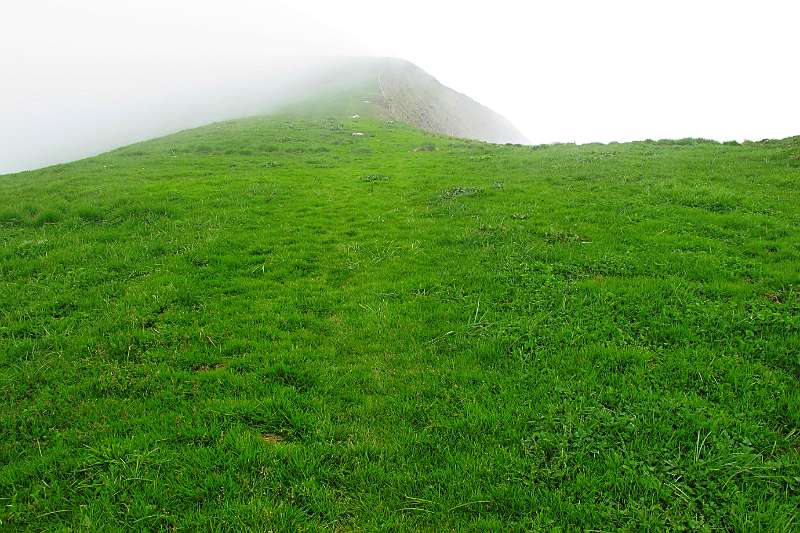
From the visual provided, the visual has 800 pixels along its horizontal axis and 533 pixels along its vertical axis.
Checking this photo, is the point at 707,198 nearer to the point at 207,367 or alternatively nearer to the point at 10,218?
the point at 207,367

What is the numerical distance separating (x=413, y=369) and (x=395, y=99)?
95956 millimetres

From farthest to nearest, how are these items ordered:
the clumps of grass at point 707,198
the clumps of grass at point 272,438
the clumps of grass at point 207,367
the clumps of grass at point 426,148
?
the clumps of grass at point 426,148
the clumps of grass at point 707,198
the clumps of grass at point 207,367
the clumps of grass at point 272,438

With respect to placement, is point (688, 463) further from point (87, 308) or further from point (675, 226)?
point (87, 308)

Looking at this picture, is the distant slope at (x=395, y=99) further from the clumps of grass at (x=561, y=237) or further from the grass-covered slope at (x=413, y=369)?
the clumps of grass at (x=561, y=237)

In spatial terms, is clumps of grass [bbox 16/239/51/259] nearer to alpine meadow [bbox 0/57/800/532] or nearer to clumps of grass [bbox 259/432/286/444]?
alpine meadow [bbox 0/57/800/532]

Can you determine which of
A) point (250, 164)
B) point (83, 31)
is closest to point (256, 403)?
point (250, 164)

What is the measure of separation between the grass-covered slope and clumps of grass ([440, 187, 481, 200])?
11.4 feet

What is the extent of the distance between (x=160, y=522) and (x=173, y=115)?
12940cm

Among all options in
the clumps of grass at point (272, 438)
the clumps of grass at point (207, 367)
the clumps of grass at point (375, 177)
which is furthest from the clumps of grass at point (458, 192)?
the clumps of grass at point (272, 438)

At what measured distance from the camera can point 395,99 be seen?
309 feet

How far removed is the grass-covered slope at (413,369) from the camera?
5.08 meters

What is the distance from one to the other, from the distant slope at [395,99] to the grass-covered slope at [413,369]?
59.0m

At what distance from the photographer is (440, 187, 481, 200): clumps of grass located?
66.6ft

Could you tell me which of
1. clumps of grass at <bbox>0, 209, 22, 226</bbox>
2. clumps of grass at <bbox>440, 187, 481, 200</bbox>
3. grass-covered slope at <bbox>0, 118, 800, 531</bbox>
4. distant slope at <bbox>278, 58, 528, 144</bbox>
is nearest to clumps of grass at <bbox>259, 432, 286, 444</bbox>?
grass-covered slope at <bbox>0, 118, 800, 531</bbox>
